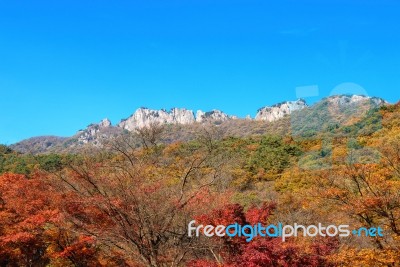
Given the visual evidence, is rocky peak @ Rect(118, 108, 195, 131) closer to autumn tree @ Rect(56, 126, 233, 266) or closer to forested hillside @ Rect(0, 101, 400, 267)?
forested hillside @ Rect(0, 101, 400, 267)

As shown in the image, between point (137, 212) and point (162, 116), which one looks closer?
point (137, 212)

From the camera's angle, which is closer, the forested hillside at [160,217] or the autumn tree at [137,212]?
the forested hillside at [160,217]

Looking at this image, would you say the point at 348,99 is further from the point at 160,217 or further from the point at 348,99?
the point at 160,217

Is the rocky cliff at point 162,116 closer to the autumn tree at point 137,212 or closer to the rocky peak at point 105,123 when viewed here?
the rocky peak at point 105,123

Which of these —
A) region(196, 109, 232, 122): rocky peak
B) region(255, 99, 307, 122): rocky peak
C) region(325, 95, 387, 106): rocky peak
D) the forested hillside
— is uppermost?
region(196, 109, 232, 122): rocky peak

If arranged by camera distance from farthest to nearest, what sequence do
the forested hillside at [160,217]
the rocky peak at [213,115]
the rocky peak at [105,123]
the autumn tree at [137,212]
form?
1. the rocky peak at [105,123]
2. the rocky peak at [213,115]
3. the autumn tree at [137,212]
4. the forested hillside at [160,217]

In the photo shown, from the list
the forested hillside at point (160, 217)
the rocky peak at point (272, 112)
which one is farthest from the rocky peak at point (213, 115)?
the forested hillside at point (160, 217)

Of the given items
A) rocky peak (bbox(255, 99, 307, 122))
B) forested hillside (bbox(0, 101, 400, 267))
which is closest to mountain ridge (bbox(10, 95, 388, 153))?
rocky peak (bbox(255, 99, 307, 122))

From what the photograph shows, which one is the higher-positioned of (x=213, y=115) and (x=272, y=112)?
(x=213, y=115)

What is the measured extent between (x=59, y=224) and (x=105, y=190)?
243 centimetres

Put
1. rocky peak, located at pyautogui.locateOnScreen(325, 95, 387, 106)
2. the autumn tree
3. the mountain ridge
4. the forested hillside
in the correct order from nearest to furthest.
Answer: the forested hillside
the autumn tree
rocky peak, located at pyautogui.locateOnScreen(325, 95, 387, 106)
the mountain ridge

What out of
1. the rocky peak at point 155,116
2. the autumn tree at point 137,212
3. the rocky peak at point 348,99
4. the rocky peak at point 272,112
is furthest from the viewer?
the rocky peak at point 155,116

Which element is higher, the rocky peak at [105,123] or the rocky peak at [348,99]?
the rocky peak at [105,123]

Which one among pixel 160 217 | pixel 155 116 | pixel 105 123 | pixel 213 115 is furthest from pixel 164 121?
pixel 160 217
